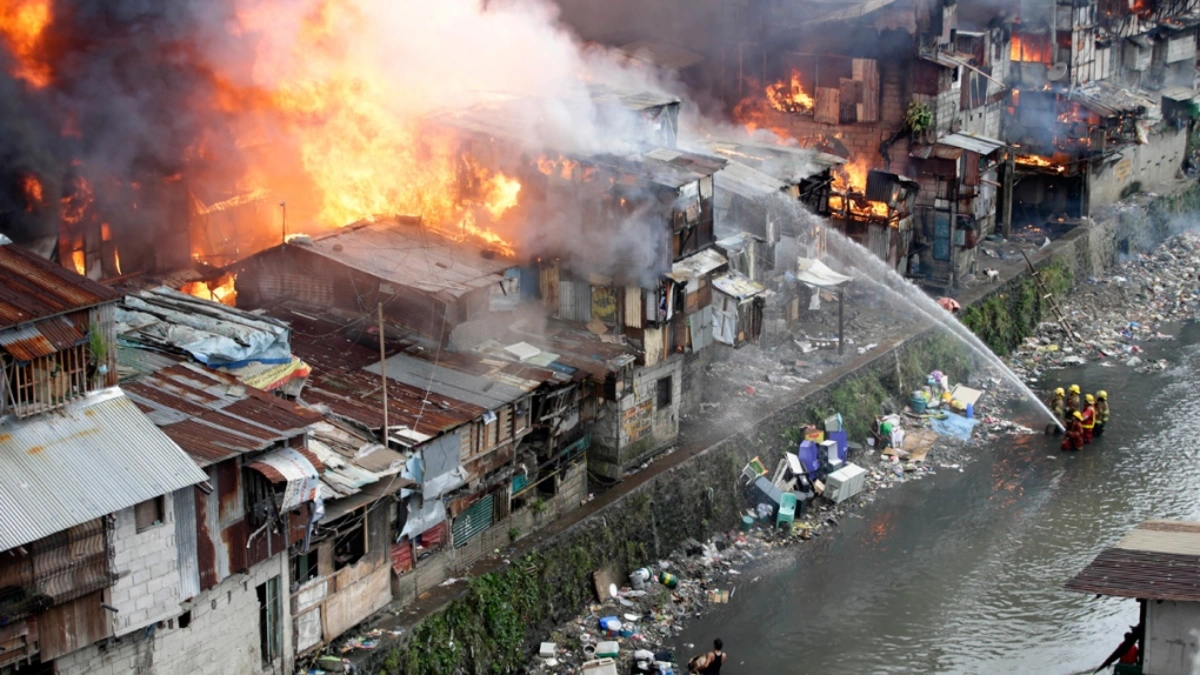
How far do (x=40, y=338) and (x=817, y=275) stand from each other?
23.0m

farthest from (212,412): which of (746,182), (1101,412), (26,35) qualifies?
(1101,412)

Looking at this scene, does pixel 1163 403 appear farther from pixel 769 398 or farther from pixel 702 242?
pixel 702 242

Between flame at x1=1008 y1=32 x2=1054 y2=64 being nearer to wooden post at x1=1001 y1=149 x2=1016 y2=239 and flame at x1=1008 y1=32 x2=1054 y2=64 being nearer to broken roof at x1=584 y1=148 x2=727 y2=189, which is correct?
wooden post at x1=1001 y1=149 x2=1016 y2=239

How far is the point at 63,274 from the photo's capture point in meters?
23.0

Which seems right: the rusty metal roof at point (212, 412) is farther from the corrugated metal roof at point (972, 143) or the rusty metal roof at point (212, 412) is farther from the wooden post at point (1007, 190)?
the wooden post at point (1007, 190)

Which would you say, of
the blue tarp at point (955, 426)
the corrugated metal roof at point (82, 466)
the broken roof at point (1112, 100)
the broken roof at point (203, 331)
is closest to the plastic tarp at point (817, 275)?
the blue tarp at point (955, 426)

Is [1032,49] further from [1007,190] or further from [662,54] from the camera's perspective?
[662,54]

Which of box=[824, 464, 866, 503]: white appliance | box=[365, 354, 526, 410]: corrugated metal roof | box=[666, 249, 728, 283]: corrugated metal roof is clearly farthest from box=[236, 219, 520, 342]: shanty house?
box=[824, 464, 866, 503]: white appliance

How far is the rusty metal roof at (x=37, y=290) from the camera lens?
21469mm

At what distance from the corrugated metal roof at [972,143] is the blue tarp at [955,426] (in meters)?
10.7

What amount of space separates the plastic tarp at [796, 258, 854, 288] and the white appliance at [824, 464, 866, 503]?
18.8ft

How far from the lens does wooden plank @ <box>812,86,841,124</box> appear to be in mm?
47125

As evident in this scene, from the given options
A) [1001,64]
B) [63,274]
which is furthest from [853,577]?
[1001,64]

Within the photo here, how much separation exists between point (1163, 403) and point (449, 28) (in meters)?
22.6
